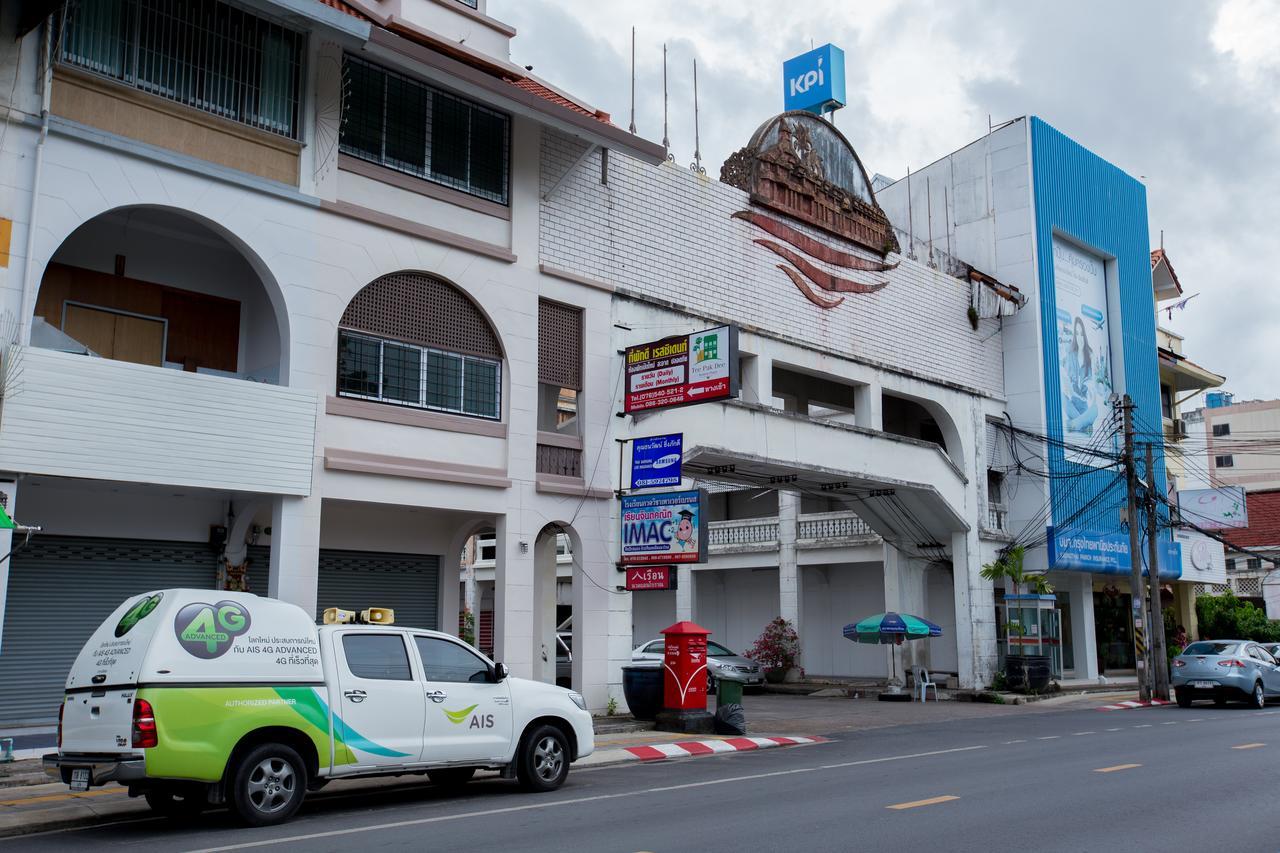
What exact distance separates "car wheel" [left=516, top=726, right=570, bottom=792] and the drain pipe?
310 inches

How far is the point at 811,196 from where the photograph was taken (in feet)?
85.1

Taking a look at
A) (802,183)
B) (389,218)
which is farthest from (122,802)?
(802,183)

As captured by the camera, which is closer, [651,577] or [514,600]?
[514,600]

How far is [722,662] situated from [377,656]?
71.3 ft

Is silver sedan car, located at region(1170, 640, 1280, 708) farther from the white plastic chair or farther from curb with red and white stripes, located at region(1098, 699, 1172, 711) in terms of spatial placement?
the white plastic chair

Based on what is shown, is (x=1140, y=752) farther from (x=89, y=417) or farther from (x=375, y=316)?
(x=89, y=417)

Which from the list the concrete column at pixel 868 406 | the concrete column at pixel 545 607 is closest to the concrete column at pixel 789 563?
the concrete column at pixel 868 406

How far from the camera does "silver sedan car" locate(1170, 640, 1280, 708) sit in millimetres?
24469

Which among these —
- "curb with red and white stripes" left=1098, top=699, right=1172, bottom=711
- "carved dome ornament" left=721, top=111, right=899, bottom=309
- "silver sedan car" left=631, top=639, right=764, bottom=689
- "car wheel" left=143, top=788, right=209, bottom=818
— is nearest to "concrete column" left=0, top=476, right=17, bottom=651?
"car wheel" left=143, top=788, right=209, bottom=818

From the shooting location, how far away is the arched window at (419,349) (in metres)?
17.6

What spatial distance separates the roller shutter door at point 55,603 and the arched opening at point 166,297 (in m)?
2.89

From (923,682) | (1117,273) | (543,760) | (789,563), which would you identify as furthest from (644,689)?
(1117,273)

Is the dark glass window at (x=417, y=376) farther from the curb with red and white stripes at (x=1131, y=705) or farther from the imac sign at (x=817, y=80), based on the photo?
the imac sign at (x=817, y=80)

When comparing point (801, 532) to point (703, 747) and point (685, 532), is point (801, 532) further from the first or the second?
point (703, 747)
